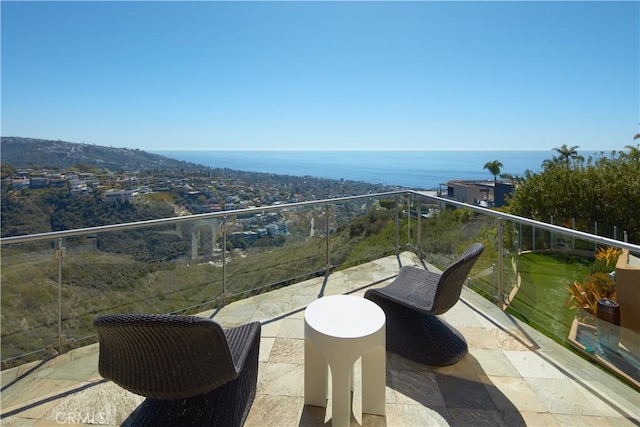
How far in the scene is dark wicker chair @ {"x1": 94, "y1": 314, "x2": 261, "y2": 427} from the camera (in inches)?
54.4

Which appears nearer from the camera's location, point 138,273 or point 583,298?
point 583,298

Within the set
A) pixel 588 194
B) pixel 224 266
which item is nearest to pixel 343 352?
pixel 224 266

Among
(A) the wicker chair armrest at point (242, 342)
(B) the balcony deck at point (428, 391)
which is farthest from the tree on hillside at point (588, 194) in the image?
(A) the wicker chair armrest at point (242, 342)

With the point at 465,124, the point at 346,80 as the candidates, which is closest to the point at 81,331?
the point at 346,80

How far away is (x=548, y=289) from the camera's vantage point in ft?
10.2

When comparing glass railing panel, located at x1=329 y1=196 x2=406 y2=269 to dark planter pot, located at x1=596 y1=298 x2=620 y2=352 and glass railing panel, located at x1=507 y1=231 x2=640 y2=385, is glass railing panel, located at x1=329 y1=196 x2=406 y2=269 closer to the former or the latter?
glass railing panel, located at x1=507 y1=231 x2=640 y2=385

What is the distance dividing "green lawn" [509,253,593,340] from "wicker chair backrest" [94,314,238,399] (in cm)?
294

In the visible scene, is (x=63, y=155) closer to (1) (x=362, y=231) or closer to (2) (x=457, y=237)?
(1) (x=362, y=231)

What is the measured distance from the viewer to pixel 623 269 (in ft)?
8.03

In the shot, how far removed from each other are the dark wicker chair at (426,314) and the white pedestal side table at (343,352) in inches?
25.3

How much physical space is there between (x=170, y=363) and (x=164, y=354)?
0.06 meters

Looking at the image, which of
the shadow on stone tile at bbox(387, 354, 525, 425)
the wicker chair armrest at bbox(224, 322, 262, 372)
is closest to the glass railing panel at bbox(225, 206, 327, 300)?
the wicker chair armrest at bbox(224, 322, 262, 372)

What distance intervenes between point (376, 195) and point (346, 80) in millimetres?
10455

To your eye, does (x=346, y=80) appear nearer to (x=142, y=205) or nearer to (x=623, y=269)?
(x=142, y=205)
